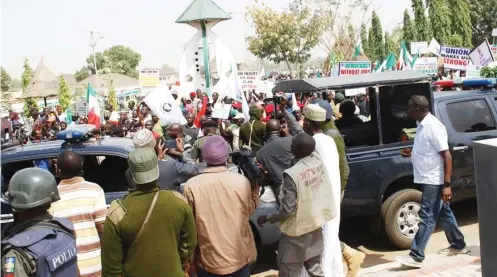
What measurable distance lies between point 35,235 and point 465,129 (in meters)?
5.34

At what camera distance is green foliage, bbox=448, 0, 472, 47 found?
5106 centimetres

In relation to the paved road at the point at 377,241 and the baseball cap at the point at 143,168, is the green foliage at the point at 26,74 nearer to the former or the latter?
the paved road at the point at 377,241

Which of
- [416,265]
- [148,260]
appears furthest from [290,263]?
[416,265]

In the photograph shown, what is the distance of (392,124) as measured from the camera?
23.7ft

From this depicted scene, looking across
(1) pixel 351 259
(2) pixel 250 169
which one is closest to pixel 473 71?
(1) pixel 351 259

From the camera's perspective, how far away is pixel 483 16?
59156 mm

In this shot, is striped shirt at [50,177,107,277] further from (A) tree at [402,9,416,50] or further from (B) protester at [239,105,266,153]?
(A) tree at [402,9,416,50]

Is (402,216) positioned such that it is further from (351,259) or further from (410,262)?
(351,259)

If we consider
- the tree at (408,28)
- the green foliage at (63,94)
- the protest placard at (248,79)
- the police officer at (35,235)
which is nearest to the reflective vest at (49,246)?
the police officer at (35,235)

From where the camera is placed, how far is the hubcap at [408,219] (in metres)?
6.05

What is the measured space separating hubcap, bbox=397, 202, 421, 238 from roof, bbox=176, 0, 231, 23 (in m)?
10.4

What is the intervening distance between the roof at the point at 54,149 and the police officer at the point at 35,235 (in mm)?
2179

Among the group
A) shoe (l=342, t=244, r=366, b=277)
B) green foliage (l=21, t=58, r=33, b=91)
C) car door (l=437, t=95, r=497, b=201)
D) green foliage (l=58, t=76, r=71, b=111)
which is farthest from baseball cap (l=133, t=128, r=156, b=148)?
green foliage (l=21, t=58, r=33, b=91)

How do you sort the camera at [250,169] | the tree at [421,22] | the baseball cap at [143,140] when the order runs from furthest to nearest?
1. the tree at [421,22]
2. the baseball cap at [143,140]
3. the camera at [250,169]
